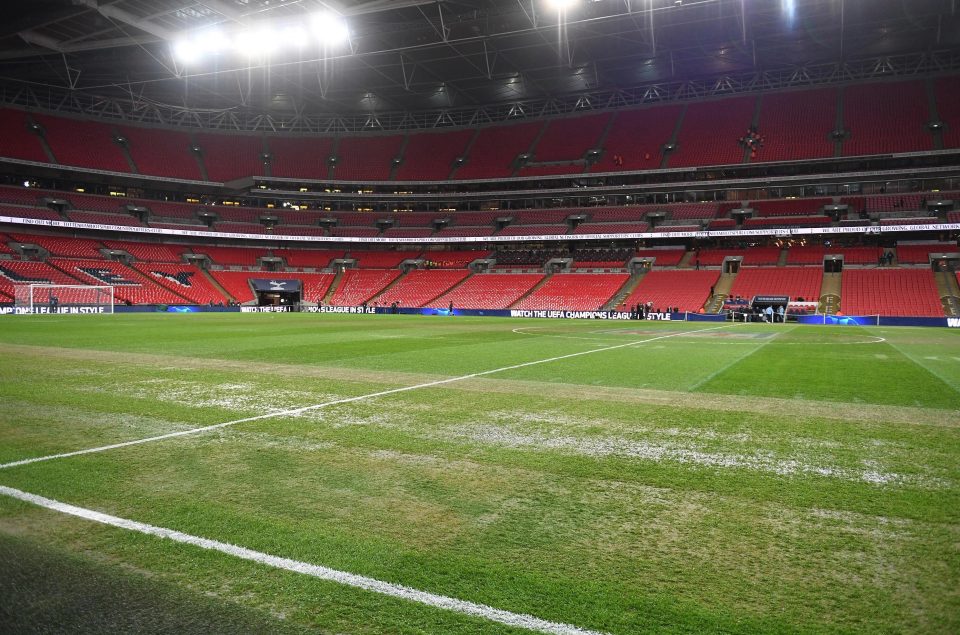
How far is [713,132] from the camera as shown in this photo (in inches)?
2462

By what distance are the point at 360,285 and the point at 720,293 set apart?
40349 millimetres

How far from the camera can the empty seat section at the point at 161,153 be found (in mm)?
67688

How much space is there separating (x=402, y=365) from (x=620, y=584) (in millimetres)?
11027

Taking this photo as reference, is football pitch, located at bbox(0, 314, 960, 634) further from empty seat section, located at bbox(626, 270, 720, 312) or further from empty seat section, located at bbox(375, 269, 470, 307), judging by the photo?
empty seat section, located at bbox(375, 269, 470, 307)

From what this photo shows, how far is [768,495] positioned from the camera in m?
4.65

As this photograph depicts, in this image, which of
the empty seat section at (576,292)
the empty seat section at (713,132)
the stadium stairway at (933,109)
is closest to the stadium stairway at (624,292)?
the empty seat section at (576,292)

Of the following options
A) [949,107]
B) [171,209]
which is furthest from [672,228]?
[171,209]

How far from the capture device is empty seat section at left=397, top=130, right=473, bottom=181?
73438 millimetres

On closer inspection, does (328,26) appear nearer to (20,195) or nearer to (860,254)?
(20,195)

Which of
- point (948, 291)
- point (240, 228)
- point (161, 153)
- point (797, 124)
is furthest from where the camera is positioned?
point (240, 228)

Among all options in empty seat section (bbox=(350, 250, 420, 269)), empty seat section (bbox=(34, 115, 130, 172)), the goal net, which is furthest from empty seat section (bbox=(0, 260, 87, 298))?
empty seat section (bbox=(350, 250, 420, 269))

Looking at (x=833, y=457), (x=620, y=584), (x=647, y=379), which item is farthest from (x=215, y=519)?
(x=647, y=379)

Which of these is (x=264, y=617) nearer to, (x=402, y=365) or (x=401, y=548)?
(x=401, y=548)

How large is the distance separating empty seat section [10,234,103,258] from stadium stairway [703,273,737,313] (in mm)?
61587
